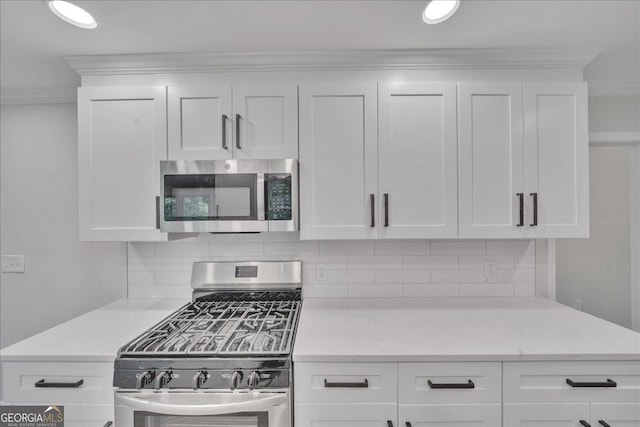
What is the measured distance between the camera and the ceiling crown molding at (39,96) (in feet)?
7.25

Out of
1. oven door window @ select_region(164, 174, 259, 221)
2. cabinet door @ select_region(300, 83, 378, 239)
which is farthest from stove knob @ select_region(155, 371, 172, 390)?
cabinet door @ select_region(300, 83, 378, 239)

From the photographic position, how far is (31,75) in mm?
2041

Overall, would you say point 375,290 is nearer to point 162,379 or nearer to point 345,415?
point 345,415

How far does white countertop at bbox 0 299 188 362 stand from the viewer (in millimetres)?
1374

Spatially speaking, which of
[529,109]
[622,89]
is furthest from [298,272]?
[622,89]

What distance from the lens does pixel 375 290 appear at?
2.11m

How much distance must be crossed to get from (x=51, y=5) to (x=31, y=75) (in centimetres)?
90

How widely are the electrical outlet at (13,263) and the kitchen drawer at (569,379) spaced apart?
2.91 m

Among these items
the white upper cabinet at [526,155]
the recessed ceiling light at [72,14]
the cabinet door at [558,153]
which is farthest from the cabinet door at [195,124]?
the cabinet door at [558,153]

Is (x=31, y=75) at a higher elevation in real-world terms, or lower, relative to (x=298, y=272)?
higher

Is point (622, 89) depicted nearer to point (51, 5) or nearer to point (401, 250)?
point (401, 250)

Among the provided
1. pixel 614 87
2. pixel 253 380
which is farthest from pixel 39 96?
pixel 614 87

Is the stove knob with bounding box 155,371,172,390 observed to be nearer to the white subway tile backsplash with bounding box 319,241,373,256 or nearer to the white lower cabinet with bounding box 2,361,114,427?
the white lower cabinet with bounding box 2,361,114,427

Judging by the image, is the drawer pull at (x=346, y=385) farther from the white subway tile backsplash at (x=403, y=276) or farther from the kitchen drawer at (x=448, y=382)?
the white subway tile backsplash at (x=403, y=276)
